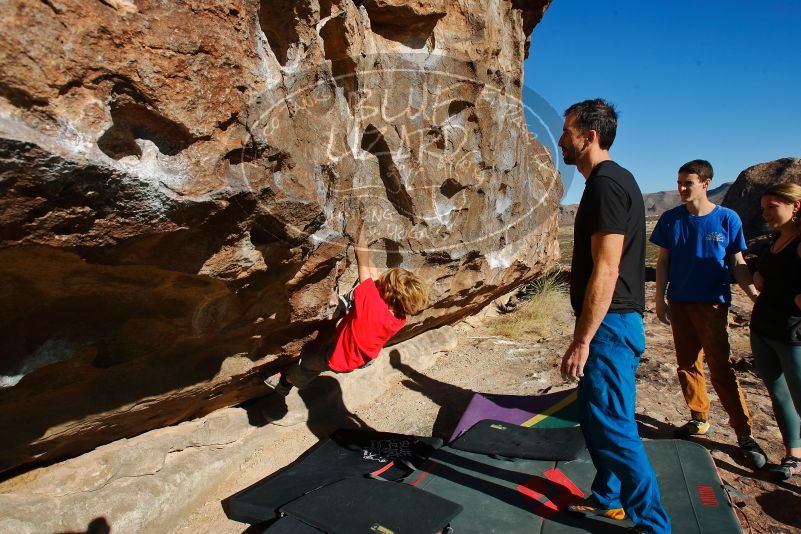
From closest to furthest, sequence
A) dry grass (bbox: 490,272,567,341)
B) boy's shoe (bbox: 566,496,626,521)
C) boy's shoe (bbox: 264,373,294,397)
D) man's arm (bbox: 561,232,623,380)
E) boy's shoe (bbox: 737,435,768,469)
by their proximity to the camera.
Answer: man's arm (bbox: 561,232,623,380)
boy's shoe (bbox: 566,496,626,521)
boy's shoe (bbox: 737,435,768,469)
boy's shoe (bbox: 264,373,294,397)
dry grass (bbox: 490,272,567,341)

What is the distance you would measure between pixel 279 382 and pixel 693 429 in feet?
8.99

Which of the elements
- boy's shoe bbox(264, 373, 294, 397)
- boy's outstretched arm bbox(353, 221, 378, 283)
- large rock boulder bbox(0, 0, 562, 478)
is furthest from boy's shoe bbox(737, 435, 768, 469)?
boy's shoe bbox(264, 373, 294, 397)

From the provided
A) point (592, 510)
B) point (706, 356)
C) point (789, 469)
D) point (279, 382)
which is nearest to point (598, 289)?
point (592, 510)

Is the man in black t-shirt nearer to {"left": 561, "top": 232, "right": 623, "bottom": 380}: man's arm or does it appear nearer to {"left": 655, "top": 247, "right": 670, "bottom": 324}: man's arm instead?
{"left": 561, "top": 232, "right": 623, "bottom": 380}: man's arm

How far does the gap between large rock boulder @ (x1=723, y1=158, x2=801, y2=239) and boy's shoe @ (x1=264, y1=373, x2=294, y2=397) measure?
39.0ft

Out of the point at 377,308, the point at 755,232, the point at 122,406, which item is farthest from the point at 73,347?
the point at 755,232

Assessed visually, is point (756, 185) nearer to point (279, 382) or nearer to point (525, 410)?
point (525, 410)

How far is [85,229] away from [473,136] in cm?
288

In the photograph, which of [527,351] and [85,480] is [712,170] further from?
[85,480]

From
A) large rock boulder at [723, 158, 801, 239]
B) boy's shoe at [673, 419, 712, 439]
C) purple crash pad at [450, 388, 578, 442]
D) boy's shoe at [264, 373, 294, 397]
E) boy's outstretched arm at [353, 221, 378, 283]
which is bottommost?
purple crash pad at [450, 388, 578, 442]

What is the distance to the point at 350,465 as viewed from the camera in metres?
3.18

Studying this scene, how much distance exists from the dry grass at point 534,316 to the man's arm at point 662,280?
2.32 meters

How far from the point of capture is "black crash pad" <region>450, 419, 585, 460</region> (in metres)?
3.08

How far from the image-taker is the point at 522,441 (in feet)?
10.8
